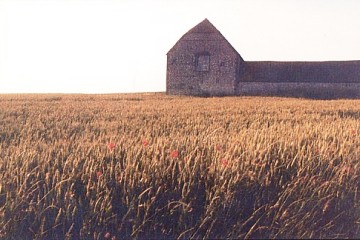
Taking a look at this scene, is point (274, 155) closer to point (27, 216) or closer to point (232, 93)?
point (27, 216)

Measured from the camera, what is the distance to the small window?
32.1 metres

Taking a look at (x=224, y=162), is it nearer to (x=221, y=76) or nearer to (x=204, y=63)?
(x=221, y=76)

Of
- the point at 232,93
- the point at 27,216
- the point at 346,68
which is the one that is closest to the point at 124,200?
the point at 27,216

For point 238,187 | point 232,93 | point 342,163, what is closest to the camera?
point 238,187

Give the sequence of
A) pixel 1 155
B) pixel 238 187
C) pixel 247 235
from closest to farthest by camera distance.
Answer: pixel 247 235 → pixel 238 187 → pixel 1 155

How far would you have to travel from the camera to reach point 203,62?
32.2 metres

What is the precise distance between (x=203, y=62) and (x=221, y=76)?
2.13 metres

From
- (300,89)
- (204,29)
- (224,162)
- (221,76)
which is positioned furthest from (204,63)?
(224,162)

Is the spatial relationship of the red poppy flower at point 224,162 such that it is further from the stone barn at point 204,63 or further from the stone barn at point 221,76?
the stone barn at point 204,63

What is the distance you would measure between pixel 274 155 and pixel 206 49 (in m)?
29.3

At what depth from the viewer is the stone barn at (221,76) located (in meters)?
31.9

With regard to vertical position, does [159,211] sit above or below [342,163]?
below

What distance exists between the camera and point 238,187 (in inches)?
115

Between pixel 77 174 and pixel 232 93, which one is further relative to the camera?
pixel 232 93
